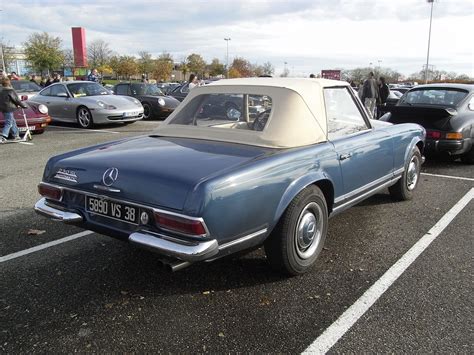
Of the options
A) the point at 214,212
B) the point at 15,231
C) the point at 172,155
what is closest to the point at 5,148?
the point at 15,231

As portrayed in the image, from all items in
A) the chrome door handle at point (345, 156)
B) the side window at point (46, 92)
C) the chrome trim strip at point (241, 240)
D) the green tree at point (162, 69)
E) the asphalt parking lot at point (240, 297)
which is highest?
the green tree at point (162, 69)

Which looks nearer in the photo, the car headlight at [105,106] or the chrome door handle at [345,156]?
the chrome door handle at [345,156]

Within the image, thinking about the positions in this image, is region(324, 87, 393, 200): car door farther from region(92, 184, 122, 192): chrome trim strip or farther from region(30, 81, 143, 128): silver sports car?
region(30, 81, 143, 128): silver sports car

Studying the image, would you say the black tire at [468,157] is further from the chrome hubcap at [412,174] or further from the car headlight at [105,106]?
the car headlight at [105,106]

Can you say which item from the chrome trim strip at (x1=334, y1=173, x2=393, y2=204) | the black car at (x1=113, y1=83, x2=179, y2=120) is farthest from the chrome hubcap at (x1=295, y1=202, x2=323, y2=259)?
the black car at (x1=113, y1=83, x2=179, y2=120)

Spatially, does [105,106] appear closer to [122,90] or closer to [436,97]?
[122,90]

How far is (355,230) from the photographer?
433 cm

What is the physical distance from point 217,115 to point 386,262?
6.66ft

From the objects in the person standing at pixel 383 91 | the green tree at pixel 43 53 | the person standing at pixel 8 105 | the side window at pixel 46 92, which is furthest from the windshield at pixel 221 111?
the green tree at pixel 43 53

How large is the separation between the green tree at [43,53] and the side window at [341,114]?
61900 mm

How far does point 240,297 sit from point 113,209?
1097mm

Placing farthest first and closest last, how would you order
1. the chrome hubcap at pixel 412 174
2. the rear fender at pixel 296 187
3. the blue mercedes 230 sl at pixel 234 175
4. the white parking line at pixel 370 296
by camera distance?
1. the chrome hubcap at pixel 412 174
2. the rear fender at pixel 296 187
3. the blue mercedes 230 sl at pixel 234 175
4. the white parking line at pixel 370 296

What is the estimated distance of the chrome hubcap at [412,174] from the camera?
206 inches

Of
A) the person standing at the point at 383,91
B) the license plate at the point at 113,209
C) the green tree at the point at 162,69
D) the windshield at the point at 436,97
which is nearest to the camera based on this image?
the license plate at the point at 113,209
